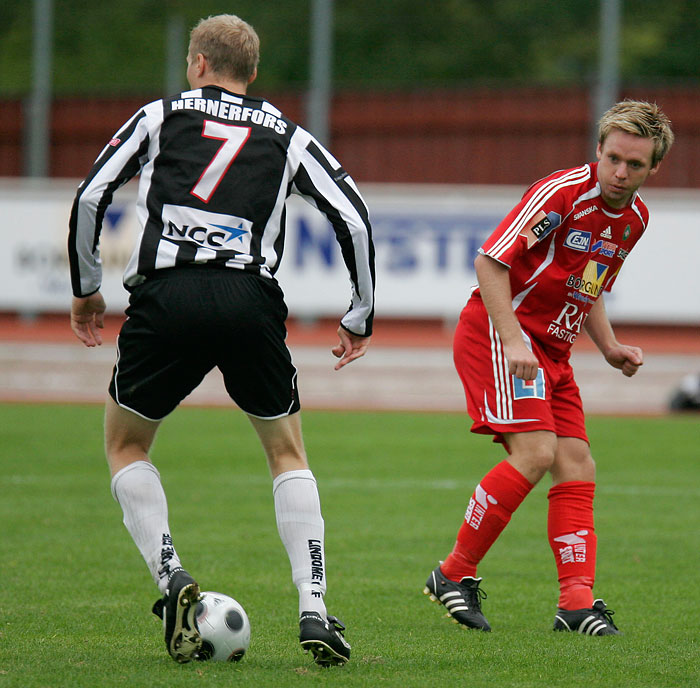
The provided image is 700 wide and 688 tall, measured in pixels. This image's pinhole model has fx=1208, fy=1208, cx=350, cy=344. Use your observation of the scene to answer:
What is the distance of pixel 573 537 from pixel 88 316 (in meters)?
2.19

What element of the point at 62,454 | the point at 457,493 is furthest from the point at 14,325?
the point at 457,493

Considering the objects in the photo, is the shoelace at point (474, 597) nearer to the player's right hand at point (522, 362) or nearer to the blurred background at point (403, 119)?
the player's right hand at point (522, 362)

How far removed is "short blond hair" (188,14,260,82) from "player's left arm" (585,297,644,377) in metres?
2.01

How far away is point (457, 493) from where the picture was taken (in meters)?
8.97

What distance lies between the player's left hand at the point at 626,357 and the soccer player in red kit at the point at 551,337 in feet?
0.98

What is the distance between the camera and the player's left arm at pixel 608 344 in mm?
5285

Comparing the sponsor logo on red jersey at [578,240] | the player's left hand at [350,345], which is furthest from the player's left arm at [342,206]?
the sponsor logo on red jersey at [578,240]

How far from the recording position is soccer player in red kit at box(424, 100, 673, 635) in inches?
186

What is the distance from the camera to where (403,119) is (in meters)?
26.2

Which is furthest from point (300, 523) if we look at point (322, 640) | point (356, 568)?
point (356, 568)

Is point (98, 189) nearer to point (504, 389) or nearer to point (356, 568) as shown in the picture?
point (504, 389)

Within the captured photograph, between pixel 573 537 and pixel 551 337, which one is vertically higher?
pixel 551 337

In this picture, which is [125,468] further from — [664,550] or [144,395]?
[664,550]

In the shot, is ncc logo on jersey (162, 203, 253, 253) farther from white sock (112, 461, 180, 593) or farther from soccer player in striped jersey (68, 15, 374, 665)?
white sock (112, 461, 180, 593)
